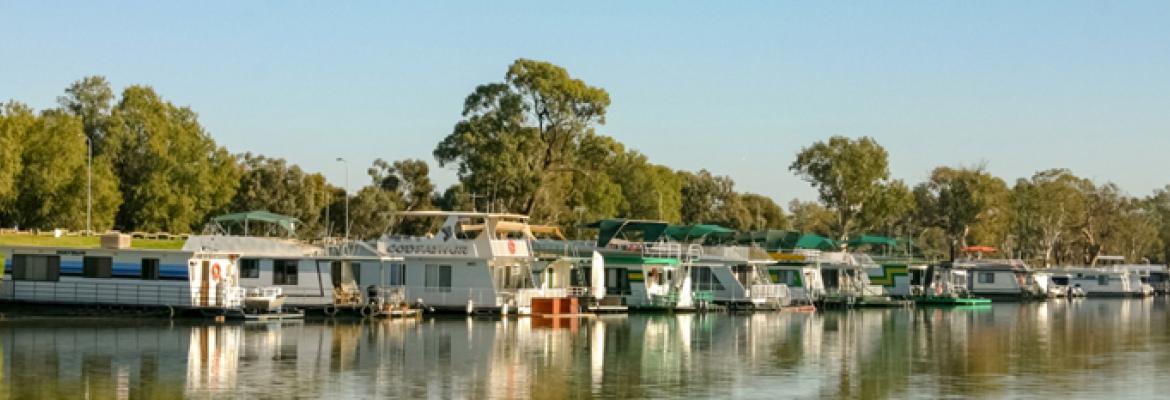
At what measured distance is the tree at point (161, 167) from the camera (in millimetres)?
87875

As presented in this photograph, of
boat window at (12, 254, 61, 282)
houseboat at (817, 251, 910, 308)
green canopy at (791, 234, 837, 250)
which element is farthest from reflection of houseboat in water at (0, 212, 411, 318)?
green canopy at (791, 234, 837, 250)

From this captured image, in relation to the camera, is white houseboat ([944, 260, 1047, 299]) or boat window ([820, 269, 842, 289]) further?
white houseboat ([944, 260, 1047, 299])

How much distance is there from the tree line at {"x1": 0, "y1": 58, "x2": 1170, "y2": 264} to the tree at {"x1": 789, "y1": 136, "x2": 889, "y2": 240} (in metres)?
0.11

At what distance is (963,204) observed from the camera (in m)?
124

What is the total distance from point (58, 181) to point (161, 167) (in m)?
7.05

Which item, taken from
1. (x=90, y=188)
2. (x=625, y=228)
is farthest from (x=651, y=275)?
(x=90, y=188)

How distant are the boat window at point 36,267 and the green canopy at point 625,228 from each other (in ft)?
88.5

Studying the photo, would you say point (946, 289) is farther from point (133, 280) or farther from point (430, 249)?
point (133, 280)

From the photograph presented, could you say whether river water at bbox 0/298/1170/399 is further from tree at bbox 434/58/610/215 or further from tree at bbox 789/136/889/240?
tree at bbox 789/136/889/240

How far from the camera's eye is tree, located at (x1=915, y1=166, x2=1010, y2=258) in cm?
12350

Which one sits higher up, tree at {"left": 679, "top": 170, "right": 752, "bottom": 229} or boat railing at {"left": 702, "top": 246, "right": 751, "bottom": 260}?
tree at {"left": 679, "top": 170, "right": 752, "bottom": 229}

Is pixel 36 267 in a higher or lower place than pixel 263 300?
higher

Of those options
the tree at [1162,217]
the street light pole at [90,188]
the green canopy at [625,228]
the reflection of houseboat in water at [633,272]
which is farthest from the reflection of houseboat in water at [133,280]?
the tree at [1162,217]

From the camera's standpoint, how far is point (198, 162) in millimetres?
89500
